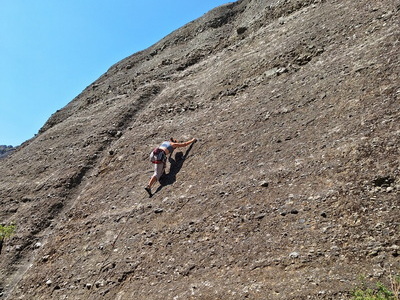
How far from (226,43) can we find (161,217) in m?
12.4

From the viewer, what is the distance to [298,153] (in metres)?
9.29

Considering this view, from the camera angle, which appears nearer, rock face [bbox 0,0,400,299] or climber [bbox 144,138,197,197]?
rock face [bbox 0,0,400,299]

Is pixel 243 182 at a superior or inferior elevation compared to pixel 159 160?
inferior

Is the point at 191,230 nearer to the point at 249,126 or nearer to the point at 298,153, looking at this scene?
the point at 298,153

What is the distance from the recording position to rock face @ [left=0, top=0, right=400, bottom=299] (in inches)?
274

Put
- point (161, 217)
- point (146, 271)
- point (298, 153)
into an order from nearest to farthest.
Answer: point (146, 271) → point (298, 153) → point (161, 217)

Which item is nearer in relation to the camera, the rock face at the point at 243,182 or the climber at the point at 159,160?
the rock face at the point at 243,182

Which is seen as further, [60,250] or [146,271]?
[60,250]

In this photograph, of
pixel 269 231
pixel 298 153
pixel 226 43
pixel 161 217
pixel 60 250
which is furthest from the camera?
pixel 226 43

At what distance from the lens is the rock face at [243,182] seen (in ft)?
22.8

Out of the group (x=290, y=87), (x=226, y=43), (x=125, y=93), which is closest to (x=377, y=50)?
(x=290, y=87)

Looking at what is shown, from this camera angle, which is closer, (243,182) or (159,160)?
(243,182)

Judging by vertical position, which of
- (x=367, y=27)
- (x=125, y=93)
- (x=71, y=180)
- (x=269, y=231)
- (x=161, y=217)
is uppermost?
(x=125, y=93)

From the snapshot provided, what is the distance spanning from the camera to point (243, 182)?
9.55 metres
